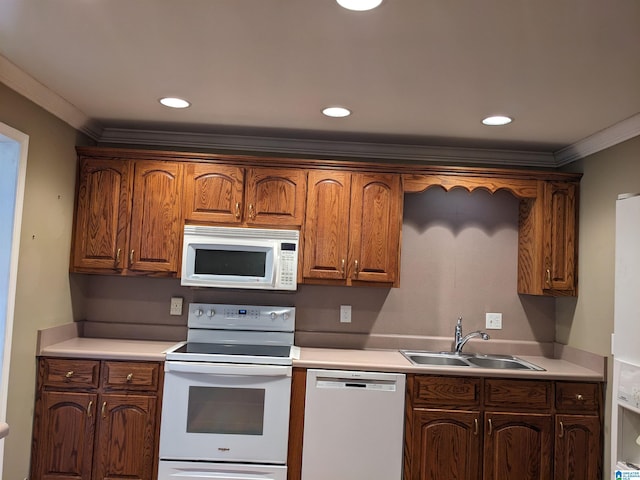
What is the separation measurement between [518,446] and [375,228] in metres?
1.50

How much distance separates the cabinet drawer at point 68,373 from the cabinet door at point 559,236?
279 cm

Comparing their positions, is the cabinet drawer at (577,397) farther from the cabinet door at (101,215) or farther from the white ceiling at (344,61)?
the cabinet door at (101,215)

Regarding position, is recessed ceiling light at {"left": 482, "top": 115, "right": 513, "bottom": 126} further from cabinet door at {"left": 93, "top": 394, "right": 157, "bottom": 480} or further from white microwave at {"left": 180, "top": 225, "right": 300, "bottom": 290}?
cabinet door at {"left": 93, "top": 394, "right": 157, "bottom": 480}

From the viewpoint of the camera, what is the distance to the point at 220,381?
2.95m

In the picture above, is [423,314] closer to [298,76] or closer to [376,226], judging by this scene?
[376,226]

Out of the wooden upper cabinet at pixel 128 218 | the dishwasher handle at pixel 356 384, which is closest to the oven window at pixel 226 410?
the dishwasher handle at pixel 356 384

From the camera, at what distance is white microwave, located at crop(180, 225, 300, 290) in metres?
3.23

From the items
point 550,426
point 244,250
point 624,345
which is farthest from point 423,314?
point 624,345

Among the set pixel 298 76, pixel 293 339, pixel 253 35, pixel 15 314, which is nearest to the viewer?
pixel 253 35

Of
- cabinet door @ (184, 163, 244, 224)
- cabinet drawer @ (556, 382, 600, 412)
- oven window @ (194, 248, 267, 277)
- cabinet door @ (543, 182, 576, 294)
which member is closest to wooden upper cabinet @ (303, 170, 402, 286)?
oven window @ (194, 248, 267, 277)

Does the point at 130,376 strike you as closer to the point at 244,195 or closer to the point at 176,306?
the point at 176,306

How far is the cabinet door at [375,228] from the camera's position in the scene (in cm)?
330

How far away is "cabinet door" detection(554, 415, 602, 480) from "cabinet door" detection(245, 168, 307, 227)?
1946mm

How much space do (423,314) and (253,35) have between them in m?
2.28
